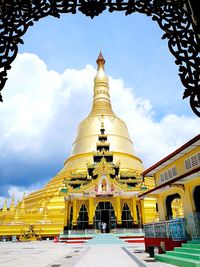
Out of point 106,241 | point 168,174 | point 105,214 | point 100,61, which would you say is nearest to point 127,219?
point 105,214

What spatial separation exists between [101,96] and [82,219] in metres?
22.8

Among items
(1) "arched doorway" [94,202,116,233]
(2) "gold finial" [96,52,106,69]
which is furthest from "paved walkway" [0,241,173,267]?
(2) "gold finial" [96,52,106,69]

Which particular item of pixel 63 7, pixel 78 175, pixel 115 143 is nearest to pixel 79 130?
pixel 115 143

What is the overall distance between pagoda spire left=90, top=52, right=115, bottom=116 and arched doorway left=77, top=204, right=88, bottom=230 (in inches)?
734

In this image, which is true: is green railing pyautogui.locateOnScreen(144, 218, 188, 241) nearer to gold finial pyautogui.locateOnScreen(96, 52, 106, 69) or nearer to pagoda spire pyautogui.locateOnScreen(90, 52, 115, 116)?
pagoda spire pyautogui.locateOnScreen(90, 52, 115, 116)

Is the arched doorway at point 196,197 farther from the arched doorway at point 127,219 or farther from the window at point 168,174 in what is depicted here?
the arched doorway at point 127,219

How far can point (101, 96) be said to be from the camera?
40062 mm

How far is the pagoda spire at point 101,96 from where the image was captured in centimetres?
3882

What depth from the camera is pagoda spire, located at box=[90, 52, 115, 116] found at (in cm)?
3882

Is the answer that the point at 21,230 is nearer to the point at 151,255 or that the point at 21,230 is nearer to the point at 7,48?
the point at 151,255

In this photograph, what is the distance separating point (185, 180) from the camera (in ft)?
31.9

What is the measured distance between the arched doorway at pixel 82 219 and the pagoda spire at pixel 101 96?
18.7 metres

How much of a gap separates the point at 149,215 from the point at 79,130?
17077 mm

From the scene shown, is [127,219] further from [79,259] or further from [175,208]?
[79,259]
